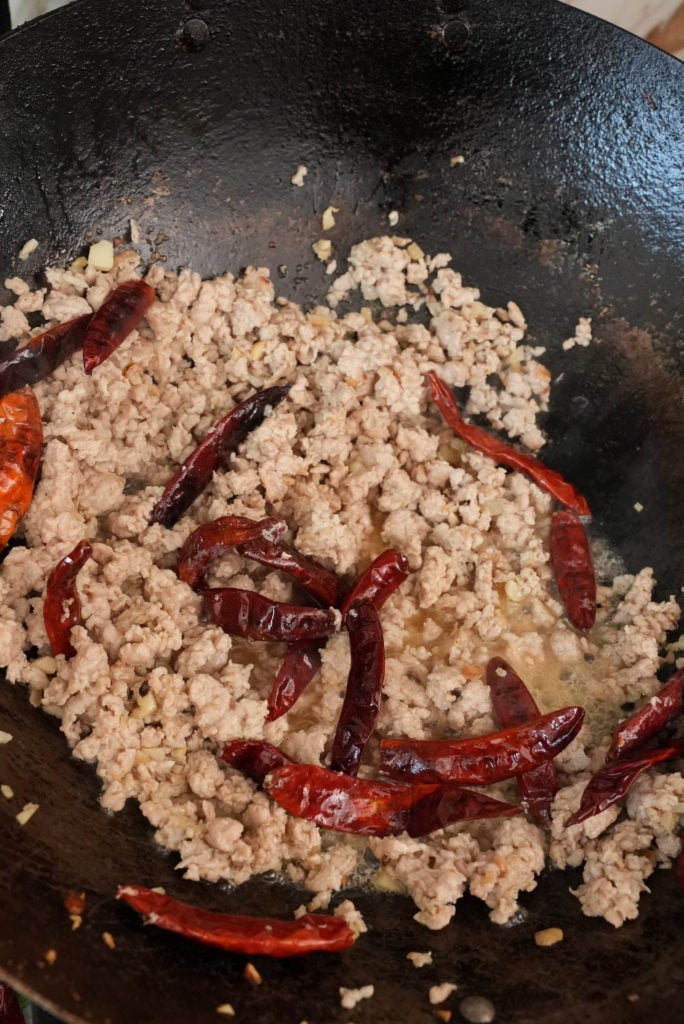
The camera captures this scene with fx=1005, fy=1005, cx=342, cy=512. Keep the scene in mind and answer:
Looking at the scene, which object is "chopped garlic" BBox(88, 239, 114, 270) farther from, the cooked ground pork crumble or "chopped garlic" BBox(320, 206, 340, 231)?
"chopped garlic" BBox(320, 206, 340, 231)

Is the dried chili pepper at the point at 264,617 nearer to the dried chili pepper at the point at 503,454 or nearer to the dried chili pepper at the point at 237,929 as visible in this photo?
the dried chili pepper at the point at 237,929

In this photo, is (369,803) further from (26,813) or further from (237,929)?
(26,813)

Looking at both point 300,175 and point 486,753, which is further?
point 300,175

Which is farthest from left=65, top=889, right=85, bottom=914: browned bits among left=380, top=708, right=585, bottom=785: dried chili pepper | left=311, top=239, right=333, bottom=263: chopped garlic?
left=311, top=239, right=333, bottom=263: chopped garlic

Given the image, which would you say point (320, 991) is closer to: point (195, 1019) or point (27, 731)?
point (195, 1019)

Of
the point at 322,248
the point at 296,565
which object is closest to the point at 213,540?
the point at 296,565

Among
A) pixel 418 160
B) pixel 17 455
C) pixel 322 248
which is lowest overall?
pixel 17 455
